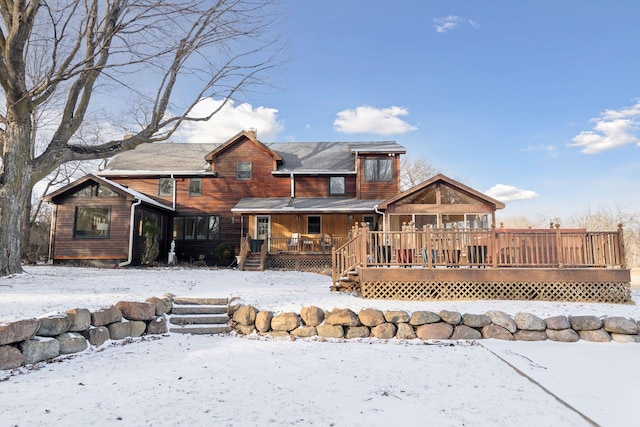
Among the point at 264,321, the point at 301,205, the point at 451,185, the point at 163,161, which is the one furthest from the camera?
the point at 163,161

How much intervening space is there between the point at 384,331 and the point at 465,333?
4.69 feet

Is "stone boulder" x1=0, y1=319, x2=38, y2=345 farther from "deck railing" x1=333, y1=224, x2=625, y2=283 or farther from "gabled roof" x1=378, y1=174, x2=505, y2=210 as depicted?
"gabled roof" x1=378, y1=174, x2=505, y2=210

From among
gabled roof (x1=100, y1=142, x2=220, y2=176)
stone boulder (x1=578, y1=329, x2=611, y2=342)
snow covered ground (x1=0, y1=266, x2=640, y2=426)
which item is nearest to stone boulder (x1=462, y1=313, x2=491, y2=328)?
snow covered ground (x1=0, y1=266, x2=640, y2=426)

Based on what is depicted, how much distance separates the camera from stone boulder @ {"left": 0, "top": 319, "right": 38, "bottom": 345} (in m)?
4.30

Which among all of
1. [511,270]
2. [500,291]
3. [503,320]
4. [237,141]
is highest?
[237,141]

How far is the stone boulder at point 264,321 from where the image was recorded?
657 cm

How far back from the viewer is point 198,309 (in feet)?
23.4

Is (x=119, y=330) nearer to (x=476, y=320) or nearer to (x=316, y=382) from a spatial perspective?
(x=316, y=382)

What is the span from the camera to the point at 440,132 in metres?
22.9

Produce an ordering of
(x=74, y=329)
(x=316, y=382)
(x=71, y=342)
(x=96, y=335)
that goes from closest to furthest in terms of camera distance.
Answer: (x=316, y=382) < (x=71, y=342) < (x=74, y=329) < (x=96, y=335)

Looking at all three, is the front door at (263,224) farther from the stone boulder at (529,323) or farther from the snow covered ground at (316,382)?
the stone boulder at (529,323)

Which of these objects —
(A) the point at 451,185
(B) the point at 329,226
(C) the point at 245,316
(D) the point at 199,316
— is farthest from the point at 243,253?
(C) the point at 245,316

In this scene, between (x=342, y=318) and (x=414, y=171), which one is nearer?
(x=342, y=318)

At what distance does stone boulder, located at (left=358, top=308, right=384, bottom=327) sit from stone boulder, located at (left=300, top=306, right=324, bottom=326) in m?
0.71
